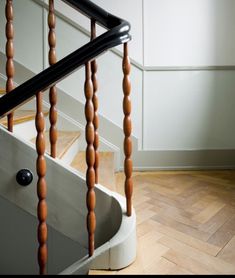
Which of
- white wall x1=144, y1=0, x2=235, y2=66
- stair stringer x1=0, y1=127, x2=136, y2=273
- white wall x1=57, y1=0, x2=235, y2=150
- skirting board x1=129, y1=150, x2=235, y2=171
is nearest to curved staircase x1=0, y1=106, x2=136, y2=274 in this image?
stair stringer x1=0, y1=127, x2=136, y2=273

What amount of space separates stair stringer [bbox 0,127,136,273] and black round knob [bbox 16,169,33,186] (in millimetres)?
17

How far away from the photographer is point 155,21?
1943 millimetres

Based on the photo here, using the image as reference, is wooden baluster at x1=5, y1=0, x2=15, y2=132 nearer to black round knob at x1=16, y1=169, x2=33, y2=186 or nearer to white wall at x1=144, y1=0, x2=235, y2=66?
black round knob at x1=16, y1=169, x2=33, y2=186

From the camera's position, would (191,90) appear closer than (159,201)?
No

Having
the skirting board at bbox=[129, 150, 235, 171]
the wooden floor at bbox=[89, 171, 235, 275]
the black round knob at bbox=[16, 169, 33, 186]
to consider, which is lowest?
the skirting board at bbox=[129, 150, 235, 171]

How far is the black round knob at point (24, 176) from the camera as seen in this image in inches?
35.5

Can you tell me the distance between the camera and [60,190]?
0.92m

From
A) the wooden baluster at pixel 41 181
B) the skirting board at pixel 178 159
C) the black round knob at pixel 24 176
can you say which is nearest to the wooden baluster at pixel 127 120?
the wooden baluster at pixel 41 181

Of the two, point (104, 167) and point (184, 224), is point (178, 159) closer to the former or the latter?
point (104, 167)

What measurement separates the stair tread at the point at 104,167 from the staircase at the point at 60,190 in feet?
0.06

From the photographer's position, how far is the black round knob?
90 centimetres

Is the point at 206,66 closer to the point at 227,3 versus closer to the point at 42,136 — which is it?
the point at 227,3

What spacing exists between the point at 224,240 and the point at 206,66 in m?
1.49

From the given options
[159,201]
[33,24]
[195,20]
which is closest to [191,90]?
[195,20]
